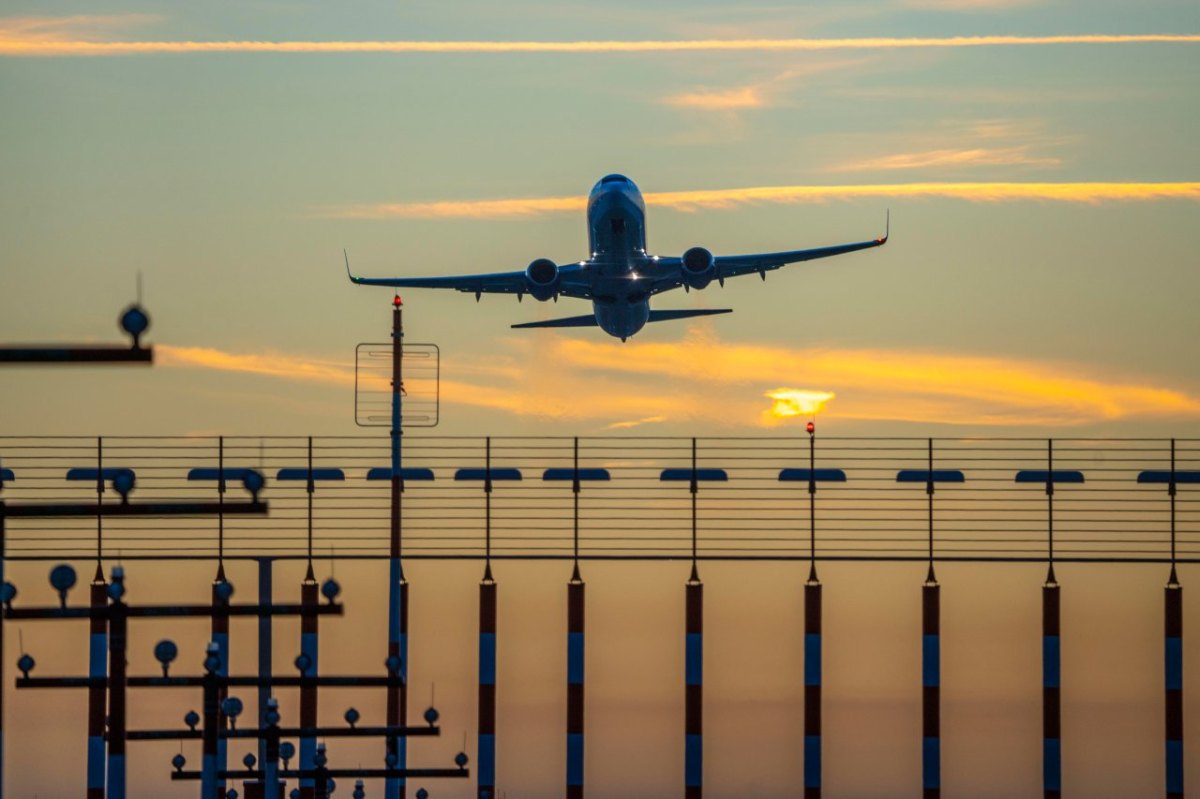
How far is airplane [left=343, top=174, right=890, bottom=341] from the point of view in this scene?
10400 centimetres

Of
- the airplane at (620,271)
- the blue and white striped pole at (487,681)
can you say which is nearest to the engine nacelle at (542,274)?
the airplane at (620,271)

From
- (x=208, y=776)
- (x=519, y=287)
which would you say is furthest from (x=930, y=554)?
(x=208, y=776)

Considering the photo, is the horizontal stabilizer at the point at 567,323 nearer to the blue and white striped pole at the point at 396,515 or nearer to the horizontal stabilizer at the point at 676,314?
the horizontal stabilizer at the point at 676,314

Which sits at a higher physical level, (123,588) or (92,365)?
(92,365)

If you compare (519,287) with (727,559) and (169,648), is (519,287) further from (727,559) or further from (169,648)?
(169,648)

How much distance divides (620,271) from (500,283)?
6331mm

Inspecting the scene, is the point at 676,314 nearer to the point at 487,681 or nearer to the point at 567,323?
the point at 567,323

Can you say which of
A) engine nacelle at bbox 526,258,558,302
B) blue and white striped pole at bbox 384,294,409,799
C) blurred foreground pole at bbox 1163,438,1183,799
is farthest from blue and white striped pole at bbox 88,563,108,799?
blurred foreground pole at bbox 1163,438,1183,799

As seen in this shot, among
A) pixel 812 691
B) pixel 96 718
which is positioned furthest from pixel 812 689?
pixel 96 718

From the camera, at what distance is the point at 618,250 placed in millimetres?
106000

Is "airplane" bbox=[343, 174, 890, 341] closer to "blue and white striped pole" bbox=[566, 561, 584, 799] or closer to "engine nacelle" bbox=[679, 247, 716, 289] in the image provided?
"engine nacelle" bbox=[679, 247, 716, 289]

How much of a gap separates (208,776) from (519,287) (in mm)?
62330

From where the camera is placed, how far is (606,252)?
106m

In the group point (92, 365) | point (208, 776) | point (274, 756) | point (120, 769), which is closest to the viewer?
point (92, 365)
